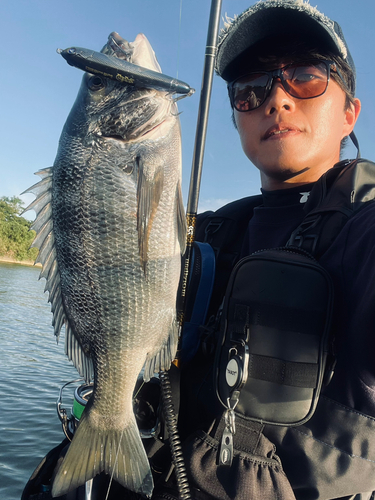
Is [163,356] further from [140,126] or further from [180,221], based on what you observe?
[140,126]

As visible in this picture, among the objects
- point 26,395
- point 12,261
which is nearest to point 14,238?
point 12,261

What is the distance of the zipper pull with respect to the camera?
128 cm

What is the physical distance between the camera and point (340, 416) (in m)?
1.22

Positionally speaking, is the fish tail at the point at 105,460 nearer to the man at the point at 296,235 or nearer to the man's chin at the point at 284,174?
the man at the point at 296,235

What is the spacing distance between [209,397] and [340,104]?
5.67 feet

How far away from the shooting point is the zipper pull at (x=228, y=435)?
4.19ft

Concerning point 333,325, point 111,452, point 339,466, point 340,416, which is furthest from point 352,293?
point 111,452

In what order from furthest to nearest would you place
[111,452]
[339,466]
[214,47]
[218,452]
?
[214,47] < [111,452] < [218,452] < [339,466]

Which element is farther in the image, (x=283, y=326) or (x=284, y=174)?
(x=284, y=174)

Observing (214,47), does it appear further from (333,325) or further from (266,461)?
(266,461)

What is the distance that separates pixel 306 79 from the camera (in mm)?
1855

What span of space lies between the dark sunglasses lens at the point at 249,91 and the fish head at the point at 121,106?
612 millimetres

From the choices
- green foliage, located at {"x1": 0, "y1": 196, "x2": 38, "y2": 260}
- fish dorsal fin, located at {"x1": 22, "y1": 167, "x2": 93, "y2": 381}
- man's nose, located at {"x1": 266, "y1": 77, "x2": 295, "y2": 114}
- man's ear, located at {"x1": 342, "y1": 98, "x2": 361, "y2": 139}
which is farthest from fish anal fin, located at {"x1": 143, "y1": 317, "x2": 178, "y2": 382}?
green foliage, located at {"x1": 0, "y1": 196, "x2": 38, "y2": 260}

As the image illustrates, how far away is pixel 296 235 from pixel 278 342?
0.54 metres
